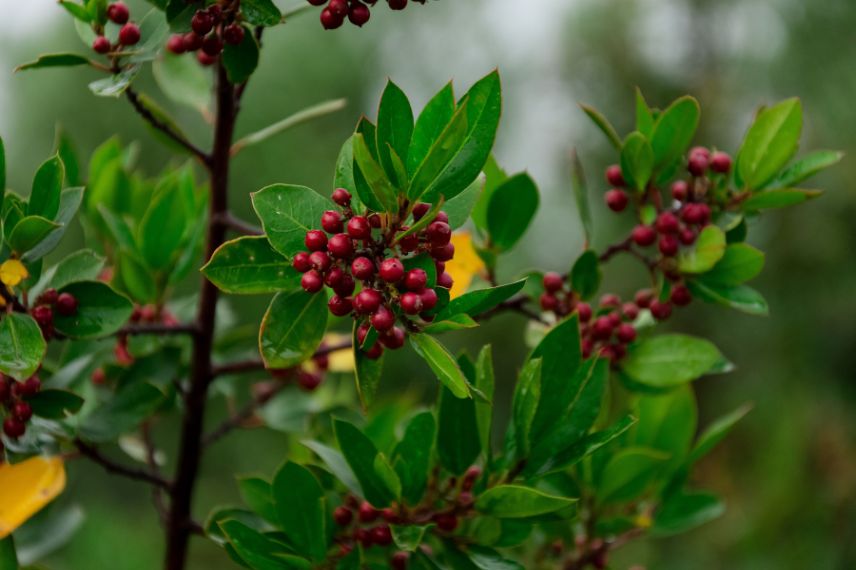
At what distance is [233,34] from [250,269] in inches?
5.0

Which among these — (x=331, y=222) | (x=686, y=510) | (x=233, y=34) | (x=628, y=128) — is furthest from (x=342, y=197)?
(x=628, y=128)

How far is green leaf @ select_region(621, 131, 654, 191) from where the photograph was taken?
521 mm

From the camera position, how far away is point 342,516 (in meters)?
0.53

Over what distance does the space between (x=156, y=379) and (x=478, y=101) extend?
0.34 meters

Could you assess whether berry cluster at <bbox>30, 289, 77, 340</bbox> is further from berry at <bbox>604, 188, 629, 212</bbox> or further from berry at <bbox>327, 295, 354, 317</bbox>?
berry at <bbox>604, 188, 629, 212</bbox>

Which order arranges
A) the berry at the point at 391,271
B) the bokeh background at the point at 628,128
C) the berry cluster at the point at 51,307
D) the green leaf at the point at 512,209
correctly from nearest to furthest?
the berry at the point at 391,271 → the berry cluster at the point at 51,307 → the green leaf at the point at 512,209 → the bokeh background at the point at 628,128

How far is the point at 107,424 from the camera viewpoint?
23.0 inches

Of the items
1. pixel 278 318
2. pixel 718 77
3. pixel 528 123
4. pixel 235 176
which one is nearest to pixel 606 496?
pixel 278 318

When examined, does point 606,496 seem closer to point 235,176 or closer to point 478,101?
point 478,101

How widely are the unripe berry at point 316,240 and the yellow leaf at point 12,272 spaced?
6.7 inches

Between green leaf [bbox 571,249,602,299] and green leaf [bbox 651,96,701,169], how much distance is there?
7 cm

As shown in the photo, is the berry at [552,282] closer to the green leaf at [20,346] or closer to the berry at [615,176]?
the berry at [615,176]

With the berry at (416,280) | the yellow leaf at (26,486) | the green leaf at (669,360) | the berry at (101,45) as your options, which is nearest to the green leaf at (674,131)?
the green leaf at (669,360)

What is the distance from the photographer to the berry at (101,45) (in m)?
0.49
